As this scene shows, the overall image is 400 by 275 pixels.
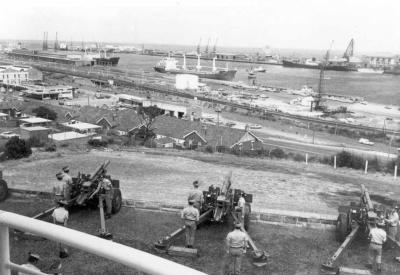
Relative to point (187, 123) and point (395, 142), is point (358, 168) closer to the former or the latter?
point (187, 123)

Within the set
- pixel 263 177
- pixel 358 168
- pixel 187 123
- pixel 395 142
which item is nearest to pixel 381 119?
pixel 395 142

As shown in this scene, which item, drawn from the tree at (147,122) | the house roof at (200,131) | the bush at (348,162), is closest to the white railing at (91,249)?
the bush at (348,162)

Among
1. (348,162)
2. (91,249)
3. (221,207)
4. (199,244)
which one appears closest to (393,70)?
(348,162)

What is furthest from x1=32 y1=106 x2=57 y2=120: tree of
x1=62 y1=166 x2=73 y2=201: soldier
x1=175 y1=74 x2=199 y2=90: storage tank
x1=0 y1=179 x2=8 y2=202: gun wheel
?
x1=175 y1=74 x2=199 y2=90: storage tank

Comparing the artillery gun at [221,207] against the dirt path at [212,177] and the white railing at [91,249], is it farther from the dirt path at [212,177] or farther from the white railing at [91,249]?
the white railing at [91,249]

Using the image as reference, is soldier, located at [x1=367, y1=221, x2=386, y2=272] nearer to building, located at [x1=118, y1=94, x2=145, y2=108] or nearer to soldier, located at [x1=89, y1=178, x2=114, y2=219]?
soldier, located at [x1=89, y1=178, x2=114, y2=219]

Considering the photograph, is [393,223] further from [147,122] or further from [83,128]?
[147,122]

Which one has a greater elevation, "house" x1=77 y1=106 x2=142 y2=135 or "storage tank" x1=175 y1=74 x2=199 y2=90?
"storage tank" x1=175 y1=74 x2=199 y2=90
